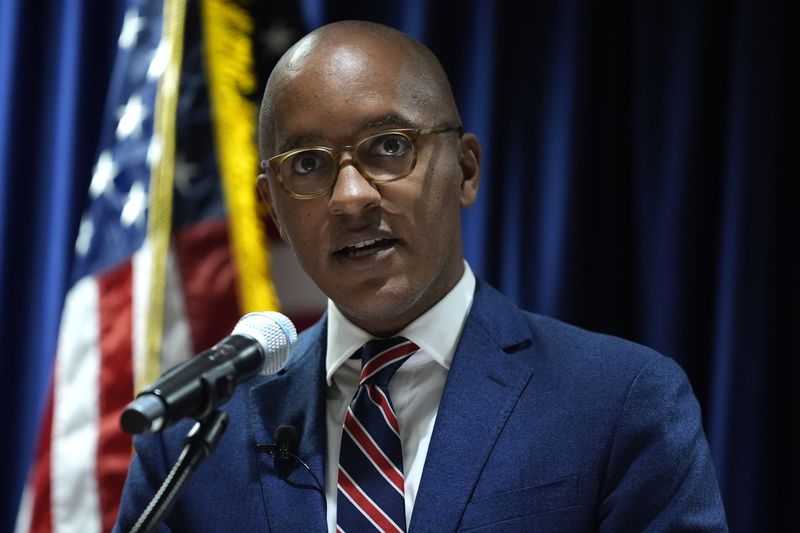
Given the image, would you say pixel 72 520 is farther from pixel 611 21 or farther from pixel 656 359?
pixel 611 21

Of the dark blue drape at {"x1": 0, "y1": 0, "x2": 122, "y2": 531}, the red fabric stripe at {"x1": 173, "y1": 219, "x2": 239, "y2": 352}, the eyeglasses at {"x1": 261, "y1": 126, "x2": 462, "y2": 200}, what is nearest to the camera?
the eyeglasses at {"x1": 261, "y1": 126, "x2": 462, "y2": 200}

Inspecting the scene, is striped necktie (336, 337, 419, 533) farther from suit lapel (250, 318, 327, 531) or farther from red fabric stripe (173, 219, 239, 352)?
red fabric stripe (173, 219, 239, 352)

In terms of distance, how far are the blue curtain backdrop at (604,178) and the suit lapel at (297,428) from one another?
0.97m

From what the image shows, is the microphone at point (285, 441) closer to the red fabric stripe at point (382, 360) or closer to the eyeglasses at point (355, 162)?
the red fabric stripe at point (382, 360)

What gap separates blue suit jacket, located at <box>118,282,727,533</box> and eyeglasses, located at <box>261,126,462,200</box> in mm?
300

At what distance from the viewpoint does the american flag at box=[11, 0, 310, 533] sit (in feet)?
7.22

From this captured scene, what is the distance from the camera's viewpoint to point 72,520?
7.19 feet

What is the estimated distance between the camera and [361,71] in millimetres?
1436

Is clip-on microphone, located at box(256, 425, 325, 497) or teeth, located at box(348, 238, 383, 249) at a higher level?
teeth, located at box(348, 238, 383, 249)

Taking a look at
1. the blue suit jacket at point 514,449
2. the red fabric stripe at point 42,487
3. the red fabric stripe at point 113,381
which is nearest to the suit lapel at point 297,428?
the blue suit jacket at point 514,449

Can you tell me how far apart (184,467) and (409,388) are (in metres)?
0.60

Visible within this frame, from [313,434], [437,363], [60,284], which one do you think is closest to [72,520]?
[60,284]

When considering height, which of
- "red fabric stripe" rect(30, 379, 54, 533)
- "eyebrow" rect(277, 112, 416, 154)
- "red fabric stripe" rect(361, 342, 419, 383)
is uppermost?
"eyebrow" rect(277, 112, 416, 154)

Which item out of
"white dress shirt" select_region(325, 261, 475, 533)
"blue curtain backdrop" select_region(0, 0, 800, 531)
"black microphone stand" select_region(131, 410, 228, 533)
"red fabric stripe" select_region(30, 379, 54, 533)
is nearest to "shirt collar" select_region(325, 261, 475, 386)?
"white dress shirt" select_region(325, 261, 475, 533)
